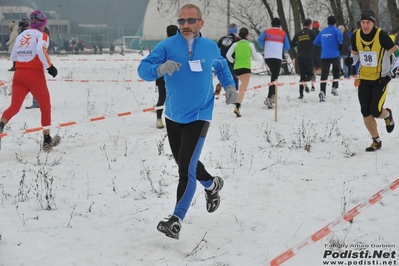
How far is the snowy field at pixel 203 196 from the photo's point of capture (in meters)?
4.69

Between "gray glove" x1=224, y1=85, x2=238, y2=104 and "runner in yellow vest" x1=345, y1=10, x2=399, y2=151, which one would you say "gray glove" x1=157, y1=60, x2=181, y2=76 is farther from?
"runner in yellow vest" x1=345, y1=10, x2=399, y2=151

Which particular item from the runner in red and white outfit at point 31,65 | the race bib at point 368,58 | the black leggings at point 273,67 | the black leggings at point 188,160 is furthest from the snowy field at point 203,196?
the black leggings at point 273,67

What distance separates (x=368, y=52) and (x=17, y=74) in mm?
4795

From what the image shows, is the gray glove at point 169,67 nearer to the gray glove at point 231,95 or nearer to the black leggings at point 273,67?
the gray glove at point 231,95

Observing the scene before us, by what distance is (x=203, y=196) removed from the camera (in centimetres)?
629

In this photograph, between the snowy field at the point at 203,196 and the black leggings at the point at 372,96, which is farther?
the black leggings at the point at 372,96

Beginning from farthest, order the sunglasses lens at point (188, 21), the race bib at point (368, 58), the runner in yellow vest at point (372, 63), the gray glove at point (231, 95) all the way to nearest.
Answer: the race bib at point (368, 58), the runner in yellow vest at point (372, 63), the gray glove at point (231, 95), the sunglasses lens at point (188, 21)

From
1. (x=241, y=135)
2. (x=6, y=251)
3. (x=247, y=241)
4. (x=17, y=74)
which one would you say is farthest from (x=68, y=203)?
(x=241, y=135)

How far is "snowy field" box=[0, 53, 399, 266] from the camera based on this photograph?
4.69m

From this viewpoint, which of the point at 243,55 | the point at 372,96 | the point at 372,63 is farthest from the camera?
the point at 243,55

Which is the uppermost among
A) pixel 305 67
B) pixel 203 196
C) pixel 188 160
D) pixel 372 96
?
pixel 305 67

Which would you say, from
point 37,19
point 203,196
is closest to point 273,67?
point 37,19

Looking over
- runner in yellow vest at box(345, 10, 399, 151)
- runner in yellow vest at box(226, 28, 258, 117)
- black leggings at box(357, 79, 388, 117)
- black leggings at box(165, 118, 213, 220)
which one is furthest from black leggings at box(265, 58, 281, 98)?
black leggings at box(165, 118, 213, 220)

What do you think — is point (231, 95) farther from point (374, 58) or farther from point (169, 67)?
point (374, 58)
